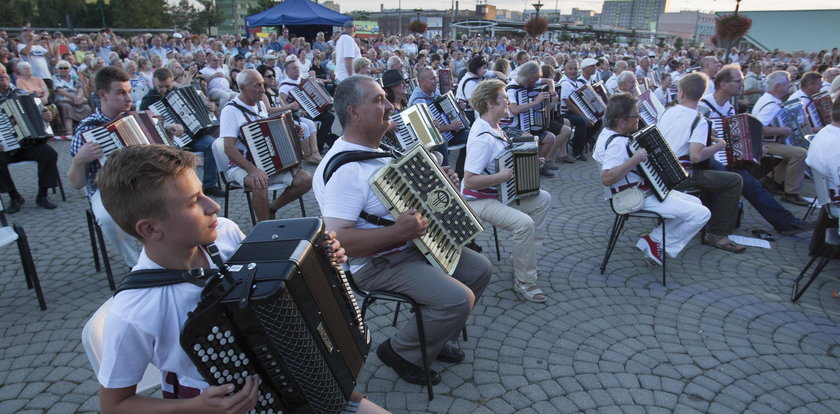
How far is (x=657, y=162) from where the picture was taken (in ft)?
14.7

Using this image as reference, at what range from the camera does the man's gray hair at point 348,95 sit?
2.92 metres

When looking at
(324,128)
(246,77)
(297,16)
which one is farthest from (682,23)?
(246,77)

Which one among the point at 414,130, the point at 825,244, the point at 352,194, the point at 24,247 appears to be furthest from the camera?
the point at 414,130

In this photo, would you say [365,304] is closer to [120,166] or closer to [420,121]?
[120,166]

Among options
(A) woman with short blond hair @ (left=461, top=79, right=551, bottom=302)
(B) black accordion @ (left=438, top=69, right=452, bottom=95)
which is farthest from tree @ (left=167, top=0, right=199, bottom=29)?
(A) woman with short blond hair @ (left=461, top=79, right=551, bottom=302)

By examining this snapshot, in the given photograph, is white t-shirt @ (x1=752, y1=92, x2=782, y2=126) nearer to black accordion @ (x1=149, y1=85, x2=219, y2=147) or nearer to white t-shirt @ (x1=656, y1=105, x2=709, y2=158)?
white t-shirt @ (x1=656, y1=105, x2=709, y2=158)

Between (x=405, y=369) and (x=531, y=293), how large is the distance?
1.53 metres

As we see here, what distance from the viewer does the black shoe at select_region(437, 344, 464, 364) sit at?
3375 millimetres

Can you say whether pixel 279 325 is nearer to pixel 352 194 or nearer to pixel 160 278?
pixel 160 278

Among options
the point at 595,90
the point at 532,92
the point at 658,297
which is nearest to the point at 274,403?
the point at 658,297

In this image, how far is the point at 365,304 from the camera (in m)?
2.99

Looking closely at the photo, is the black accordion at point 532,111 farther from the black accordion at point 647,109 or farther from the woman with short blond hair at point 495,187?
the woman with short blond hair at point 495,187

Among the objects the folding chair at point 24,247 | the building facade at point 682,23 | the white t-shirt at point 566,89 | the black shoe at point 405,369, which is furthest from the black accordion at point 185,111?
the building facade at point 682,23

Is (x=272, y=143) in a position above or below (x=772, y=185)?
above
